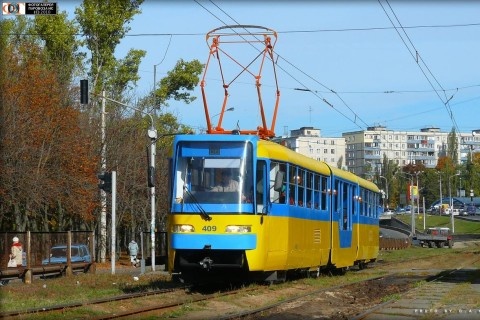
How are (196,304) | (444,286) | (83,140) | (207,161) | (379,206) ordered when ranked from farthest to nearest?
(83,140)
(379,206)
(444,286)
(207,161)
(196,304)

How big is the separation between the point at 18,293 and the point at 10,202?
770 inches

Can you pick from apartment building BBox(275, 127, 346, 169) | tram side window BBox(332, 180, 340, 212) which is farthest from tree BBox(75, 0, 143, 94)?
apartment building BBox(275, 127, 346, 169)

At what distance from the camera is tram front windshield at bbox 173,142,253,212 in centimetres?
1780

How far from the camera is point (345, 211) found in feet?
87.6

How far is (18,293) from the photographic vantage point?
20375 mm

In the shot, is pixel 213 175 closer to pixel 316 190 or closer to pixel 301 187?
pixel 301 187

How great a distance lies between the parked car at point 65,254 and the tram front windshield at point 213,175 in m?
13.3

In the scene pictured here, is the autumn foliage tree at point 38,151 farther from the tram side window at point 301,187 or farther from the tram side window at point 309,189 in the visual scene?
the tram side window at point 301,187

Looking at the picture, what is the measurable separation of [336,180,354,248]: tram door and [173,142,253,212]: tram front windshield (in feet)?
27.4

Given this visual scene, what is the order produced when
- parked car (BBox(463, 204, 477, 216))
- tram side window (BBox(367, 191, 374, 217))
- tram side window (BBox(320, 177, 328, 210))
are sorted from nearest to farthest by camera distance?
tram side window (BBox(320, 177, 328, 210)) → tram side window (BBox(367, 191, 374, 217)) → parked car (BBox(463, 204, 477, 216))

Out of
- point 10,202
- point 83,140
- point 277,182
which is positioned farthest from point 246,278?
point 83,140

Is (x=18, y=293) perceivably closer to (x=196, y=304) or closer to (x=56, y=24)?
(x=196, y=304)

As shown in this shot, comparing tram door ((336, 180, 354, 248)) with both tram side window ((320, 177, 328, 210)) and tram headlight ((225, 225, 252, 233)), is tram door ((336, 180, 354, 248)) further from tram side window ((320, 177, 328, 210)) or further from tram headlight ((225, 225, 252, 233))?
tram headlight ((225, 225, 252, 233))

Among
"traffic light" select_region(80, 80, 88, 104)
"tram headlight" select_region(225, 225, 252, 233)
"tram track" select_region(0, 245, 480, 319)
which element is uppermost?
"traffic light" select_region(80, 80, 88, 104)
